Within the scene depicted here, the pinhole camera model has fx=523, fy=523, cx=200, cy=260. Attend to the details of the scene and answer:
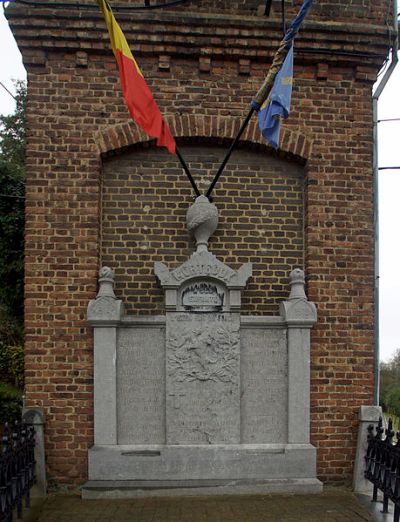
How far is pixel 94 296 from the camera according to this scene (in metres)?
6.43

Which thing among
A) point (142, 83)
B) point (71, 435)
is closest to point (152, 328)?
point (71, 435)

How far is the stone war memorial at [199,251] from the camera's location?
6.16 metres

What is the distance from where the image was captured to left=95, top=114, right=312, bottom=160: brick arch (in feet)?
21.7

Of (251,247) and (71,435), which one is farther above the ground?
(251,247)

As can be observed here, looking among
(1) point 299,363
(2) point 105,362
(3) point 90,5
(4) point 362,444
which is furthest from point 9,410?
Result: (3) point 90,5

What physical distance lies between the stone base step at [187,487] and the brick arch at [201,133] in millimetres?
3974

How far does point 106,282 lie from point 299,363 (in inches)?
98.9

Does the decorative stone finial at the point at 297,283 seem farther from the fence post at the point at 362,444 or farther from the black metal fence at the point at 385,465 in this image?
the black metal fence at the point at 385,465

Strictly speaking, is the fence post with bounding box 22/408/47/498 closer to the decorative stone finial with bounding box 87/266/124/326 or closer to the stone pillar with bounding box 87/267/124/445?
the stone pillar with bounding box 87/267/124/445

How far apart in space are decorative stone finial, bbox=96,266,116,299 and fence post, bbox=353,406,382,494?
339cm

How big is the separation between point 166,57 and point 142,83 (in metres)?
1.34

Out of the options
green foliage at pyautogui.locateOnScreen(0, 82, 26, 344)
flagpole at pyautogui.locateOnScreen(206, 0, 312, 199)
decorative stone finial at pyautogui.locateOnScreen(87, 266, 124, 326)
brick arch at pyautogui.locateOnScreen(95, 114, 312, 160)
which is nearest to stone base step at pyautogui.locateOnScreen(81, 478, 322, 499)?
decorative stone finial at pyautogui.locateOnScreen(87, 266, 124, 326)

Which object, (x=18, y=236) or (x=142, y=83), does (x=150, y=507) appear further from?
(x=18, y=236)

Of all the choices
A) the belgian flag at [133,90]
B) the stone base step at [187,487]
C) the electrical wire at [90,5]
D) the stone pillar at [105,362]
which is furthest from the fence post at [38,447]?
the electrical wire at [90,5]
